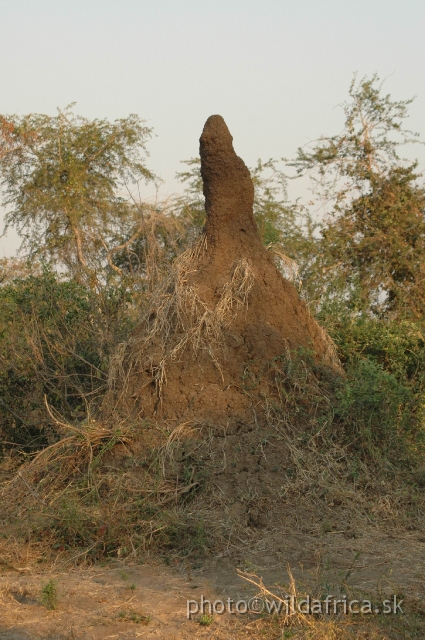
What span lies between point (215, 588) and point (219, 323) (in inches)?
110

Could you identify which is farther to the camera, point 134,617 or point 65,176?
point 65,176

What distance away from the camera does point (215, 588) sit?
15.8ft

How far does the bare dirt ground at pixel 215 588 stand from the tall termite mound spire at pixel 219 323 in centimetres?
161

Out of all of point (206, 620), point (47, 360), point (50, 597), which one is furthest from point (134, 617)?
point (47, 360)

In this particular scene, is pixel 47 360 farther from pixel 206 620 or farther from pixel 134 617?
pixel 206 620

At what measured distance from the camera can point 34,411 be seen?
8328mm

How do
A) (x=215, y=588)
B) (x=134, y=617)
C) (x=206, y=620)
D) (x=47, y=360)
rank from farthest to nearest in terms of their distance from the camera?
(x=47, y=360) < (x=215, y=588) < (x=134, y=617) < (x=206, y=620)

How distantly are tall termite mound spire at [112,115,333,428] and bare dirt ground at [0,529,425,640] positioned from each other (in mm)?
1608

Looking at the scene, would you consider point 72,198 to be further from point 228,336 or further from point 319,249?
point 228,336

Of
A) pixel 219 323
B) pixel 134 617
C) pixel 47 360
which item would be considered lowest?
pixel 134 617

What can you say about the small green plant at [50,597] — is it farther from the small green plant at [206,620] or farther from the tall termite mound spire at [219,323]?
the tall termite mound spire at [219,323]

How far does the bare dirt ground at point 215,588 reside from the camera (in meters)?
4.16

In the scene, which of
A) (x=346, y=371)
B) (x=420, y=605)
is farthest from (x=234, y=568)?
(x=346, y=371)

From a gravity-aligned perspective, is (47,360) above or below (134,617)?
above
